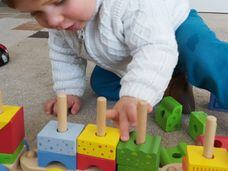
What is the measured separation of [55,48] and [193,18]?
0.30 m

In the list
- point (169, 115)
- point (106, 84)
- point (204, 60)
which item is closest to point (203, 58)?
point (204, 60)

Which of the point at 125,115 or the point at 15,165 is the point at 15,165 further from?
the point at 125,115

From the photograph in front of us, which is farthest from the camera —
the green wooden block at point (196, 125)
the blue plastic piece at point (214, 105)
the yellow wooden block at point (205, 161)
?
the blue plastic piece at point (214, 105)

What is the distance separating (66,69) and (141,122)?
0.39 m

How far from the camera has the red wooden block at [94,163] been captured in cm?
42

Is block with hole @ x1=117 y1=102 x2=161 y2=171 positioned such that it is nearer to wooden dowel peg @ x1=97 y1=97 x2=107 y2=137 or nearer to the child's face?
wooden dowel peg @ x1=97 y1=97 x2=107 y2=137

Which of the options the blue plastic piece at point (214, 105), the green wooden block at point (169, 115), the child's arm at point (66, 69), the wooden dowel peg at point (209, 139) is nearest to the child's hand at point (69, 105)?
the child's arm at point (66, 69)

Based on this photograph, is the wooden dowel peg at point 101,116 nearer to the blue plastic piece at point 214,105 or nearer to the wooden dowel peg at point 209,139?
the wooden dowel peg at point 209,139

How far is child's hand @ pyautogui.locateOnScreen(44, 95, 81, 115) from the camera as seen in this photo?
2.41 feet

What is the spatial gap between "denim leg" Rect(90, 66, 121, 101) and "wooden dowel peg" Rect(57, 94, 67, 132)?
0.37 meters

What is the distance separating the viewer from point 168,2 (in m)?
0.71

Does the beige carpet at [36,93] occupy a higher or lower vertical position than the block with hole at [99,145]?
lower

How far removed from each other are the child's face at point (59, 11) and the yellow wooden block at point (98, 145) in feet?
0.60

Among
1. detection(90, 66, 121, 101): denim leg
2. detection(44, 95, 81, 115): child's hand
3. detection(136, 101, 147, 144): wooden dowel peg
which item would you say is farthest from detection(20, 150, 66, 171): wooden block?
detection(90, 66, 121, 101): denim leg
